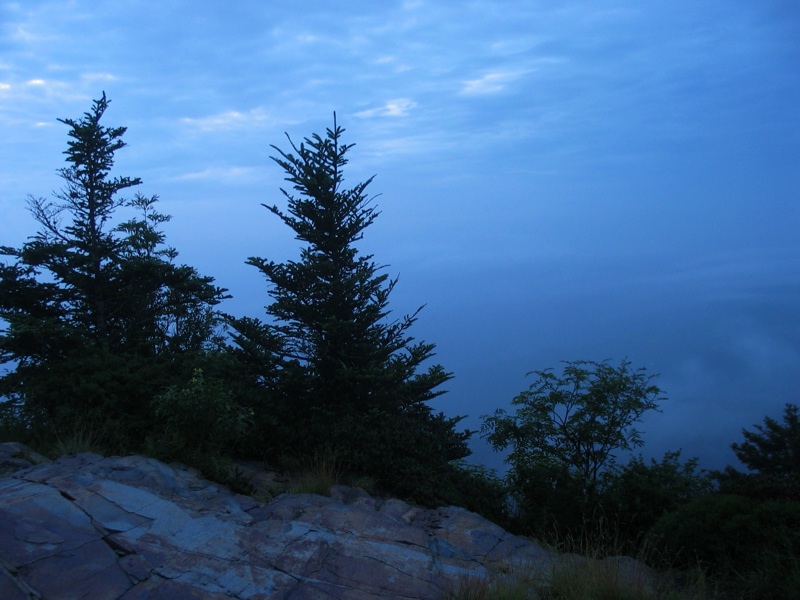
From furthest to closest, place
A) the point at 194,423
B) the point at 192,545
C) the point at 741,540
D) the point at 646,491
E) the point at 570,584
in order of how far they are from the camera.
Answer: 1. the point at 646,491
2. the point at 194,423
3. the point at 741,540
4. the point at 192,545
5. the point at 570,584

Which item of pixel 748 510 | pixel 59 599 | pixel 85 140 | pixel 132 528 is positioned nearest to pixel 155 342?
pixel 85 140

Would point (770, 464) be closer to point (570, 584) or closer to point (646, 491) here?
point (646, 491)

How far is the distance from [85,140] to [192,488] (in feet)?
27.1

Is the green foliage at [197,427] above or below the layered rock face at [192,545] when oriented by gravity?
above

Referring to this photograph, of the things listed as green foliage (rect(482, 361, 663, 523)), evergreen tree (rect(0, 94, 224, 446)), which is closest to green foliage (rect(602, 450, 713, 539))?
green foliage (rect(482, 361, 663, 523))

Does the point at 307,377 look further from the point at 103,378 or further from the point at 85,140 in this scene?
the point at 85,140

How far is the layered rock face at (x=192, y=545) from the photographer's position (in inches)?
200

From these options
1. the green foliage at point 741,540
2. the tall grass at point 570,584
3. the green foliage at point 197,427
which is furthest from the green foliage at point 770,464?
the green foliage at point 197,427

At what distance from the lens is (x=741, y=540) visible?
709 cm

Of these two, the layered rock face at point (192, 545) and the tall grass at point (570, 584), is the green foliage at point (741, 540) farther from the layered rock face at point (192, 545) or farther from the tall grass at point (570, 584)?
the layered rock face at point (192, 545)

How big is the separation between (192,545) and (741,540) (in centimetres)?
593

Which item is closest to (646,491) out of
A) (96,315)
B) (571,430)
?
(571,430)

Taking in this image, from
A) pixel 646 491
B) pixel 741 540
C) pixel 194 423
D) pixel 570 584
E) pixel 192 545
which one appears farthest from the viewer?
pixel 646 491

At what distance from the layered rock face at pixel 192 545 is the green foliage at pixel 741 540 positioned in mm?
1760
